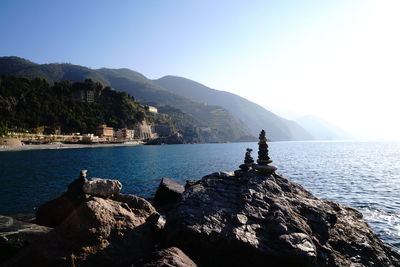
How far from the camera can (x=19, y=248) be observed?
27.6 feet

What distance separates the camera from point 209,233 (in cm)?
748

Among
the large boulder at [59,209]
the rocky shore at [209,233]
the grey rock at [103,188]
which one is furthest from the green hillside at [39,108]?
the rocky shore at [209,233]

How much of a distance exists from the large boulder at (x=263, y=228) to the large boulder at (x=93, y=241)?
1.37 meters

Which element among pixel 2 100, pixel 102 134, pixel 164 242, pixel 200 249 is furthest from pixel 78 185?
pixel 102 134

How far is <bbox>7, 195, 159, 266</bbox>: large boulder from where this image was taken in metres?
6.72

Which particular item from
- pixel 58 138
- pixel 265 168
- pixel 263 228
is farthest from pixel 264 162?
pixel 58 138

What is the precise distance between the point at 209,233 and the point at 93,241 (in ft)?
12.2

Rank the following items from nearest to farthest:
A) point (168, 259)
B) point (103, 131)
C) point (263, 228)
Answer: point (168, 259)
point (263, 228)
point (103, 131)

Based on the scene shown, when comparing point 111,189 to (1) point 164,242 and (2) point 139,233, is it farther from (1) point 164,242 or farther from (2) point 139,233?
(1) point 164,242

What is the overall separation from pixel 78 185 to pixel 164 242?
26.0ft

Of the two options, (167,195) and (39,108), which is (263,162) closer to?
(167,195)

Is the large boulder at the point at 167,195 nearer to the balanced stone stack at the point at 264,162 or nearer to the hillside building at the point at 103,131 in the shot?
the balanced stone stack at the point at 264,162

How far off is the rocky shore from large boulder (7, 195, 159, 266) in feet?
0.09

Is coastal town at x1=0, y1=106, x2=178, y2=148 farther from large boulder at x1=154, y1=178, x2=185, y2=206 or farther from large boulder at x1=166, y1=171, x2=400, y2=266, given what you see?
large boulder at x1=166, y1=171, x2=400, y2=266
